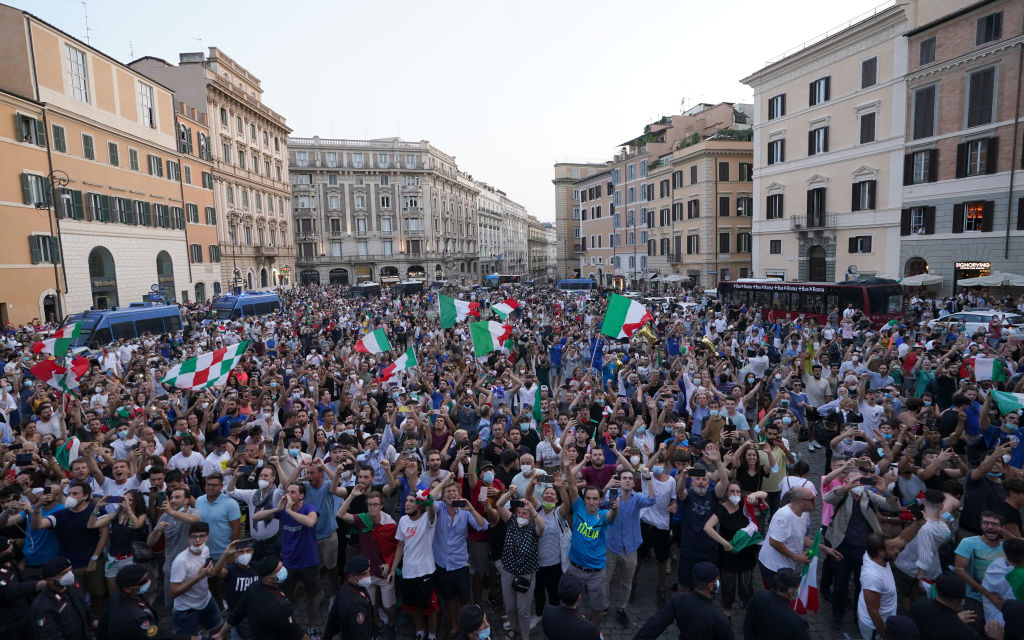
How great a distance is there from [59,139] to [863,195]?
42.5 m

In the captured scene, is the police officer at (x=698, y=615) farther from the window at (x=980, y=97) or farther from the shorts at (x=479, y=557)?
the window at (x=980, y=97)

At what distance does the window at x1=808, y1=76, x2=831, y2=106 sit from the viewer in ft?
111

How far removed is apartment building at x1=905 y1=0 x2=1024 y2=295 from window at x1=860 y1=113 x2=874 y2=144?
1.93 meters

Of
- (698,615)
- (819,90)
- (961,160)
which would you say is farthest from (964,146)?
(698,615)

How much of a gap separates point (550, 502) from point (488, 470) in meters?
0.89

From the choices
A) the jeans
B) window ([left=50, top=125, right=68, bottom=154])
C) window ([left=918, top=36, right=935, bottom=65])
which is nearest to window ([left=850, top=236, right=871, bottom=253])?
window ([left=918, top=36, right=935, bottom=65])

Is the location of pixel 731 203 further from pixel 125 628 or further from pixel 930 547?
pixel 125 628

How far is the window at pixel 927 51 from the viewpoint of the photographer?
27844 mm

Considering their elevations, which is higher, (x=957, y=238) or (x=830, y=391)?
(x=957, y=238)

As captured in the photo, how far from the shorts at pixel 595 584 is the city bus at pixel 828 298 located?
72.1ft

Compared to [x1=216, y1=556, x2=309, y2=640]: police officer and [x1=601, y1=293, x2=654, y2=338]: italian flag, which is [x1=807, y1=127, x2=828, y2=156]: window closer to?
[x1=601, y1=293, x2=654, y2=338]: italian flag

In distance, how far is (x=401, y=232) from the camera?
255ft

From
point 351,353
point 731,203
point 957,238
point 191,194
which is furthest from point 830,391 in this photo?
point 191,194

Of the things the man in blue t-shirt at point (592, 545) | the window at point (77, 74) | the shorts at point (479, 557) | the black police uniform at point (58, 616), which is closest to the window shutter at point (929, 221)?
the man in blue t-shirt at point (592, 545)
